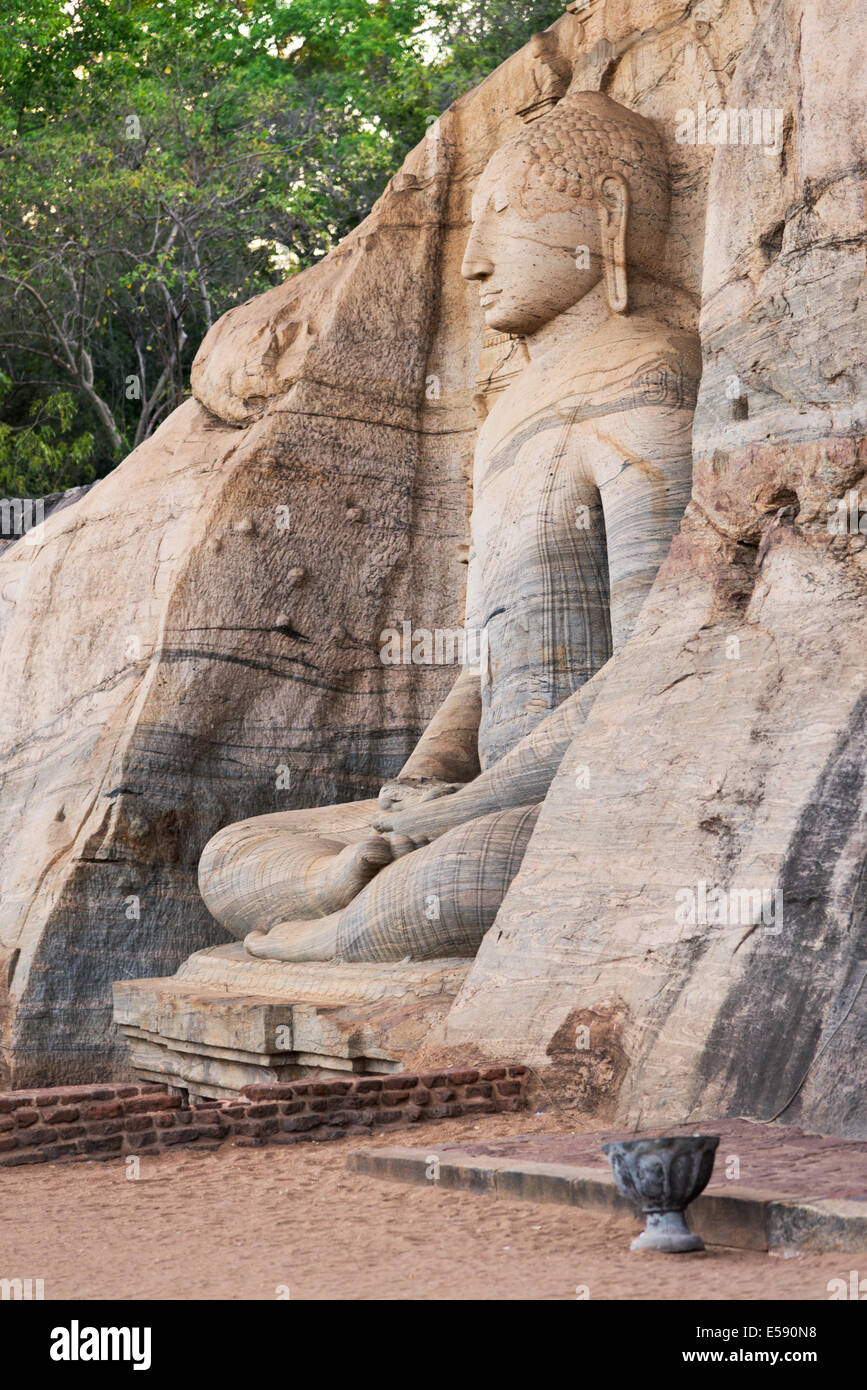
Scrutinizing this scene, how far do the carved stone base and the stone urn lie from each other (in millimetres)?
1824

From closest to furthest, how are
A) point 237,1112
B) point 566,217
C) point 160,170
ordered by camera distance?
point 237,1112
point 566,217
point 160,170

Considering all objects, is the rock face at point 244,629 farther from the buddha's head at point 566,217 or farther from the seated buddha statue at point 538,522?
the buddha's head at point 566,217

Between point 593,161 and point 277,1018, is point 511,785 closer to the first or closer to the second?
point 277,1018

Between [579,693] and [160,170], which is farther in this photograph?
[160,170]

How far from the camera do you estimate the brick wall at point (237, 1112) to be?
11.8 ft

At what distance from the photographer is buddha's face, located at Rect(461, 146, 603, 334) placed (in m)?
6.13

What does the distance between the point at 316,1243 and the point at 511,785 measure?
8.24 feet

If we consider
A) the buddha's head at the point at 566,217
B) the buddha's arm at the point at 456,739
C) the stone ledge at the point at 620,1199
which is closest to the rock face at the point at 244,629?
the buddha's arm at the point at 456,739

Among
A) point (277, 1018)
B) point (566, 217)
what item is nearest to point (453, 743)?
point (277, 1018)

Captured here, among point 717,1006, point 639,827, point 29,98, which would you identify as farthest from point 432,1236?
point 29,98

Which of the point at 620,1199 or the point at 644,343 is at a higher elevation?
the point at 644,343

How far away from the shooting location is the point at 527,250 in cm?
616

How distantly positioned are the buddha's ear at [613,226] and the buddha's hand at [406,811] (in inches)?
76.7

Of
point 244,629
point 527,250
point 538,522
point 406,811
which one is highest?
point 527,250
